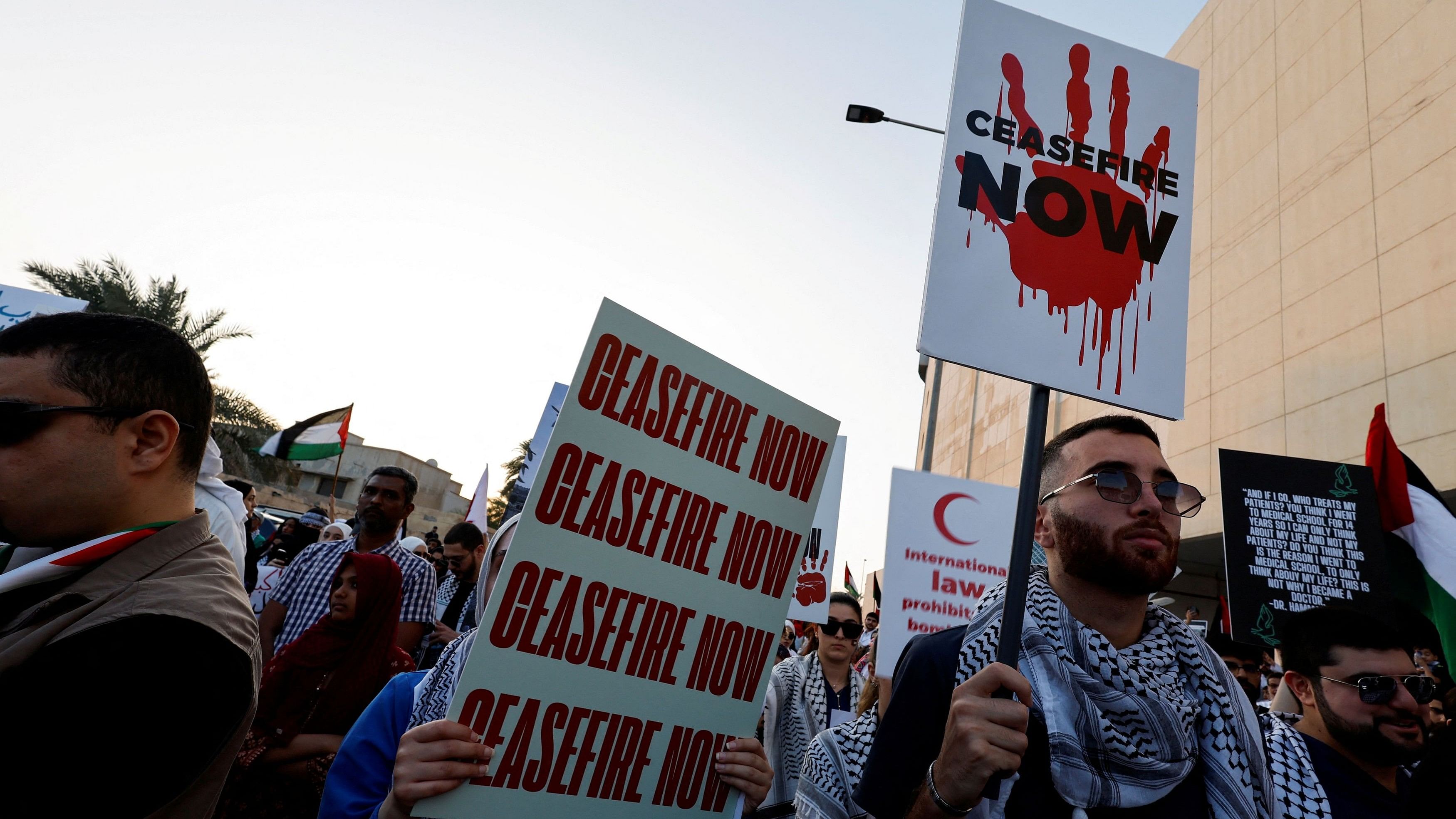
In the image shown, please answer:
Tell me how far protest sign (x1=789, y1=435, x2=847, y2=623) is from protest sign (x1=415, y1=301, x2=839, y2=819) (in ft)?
13.0

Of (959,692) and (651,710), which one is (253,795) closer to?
(651,710)

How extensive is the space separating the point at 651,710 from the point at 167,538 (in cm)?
103

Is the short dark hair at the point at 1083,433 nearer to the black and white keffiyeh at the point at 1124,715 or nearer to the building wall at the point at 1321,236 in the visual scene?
the black and white keffiyeh at the point at 1124,715

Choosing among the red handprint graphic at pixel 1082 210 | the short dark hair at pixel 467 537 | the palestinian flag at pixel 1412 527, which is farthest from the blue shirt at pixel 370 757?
the palestinian flag at pixel 1412 527

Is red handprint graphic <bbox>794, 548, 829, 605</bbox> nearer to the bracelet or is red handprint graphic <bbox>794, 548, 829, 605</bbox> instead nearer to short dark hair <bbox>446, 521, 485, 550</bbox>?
short dark hair <bbox>446, 521, 485, 550</bbox>

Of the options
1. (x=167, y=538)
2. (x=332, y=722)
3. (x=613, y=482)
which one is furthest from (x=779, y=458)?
(x=332, y=722)

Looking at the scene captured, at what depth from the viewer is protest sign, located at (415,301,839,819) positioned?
1.71m

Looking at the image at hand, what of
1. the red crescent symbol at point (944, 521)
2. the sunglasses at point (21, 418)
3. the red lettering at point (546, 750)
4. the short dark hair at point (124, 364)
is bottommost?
the red lettering at point (546, 750)

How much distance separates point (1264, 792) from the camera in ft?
6.24

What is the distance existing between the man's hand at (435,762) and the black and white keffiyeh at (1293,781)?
181 cm

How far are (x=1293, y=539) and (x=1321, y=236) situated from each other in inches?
469

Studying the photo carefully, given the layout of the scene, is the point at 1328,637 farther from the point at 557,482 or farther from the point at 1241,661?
the point at 1241,661

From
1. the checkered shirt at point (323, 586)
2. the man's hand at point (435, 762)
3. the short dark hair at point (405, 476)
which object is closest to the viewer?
the man's hand at point (435, 762)

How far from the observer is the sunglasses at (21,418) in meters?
1.46
